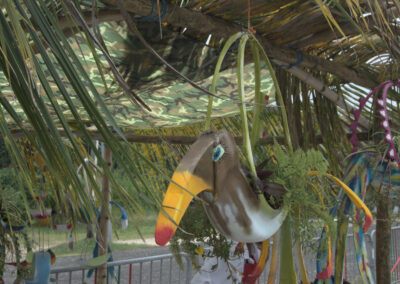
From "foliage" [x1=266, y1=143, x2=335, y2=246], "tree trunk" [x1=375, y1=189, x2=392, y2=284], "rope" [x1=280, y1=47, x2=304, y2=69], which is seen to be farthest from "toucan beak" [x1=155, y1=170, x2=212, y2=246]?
"tree trunk" [x1=375, y1=189, x2=392, y2=284]

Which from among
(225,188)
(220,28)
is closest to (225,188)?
(225,188)

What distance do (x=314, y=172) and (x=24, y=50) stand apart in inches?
23.7

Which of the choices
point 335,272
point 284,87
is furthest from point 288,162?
point 284,87

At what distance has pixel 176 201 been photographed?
2.02 ft

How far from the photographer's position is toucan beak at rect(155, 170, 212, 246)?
23.0 inches

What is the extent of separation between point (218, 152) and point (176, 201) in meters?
0.13

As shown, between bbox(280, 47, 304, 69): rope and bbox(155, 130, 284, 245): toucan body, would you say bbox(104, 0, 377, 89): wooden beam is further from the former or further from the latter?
bbox(155, 130, 284, 245): toucan body

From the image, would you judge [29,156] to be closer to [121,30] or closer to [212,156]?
[121,30]

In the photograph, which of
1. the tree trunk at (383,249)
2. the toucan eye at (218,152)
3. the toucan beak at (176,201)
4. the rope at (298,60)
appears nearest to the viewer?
the toucan beak at (176,201)

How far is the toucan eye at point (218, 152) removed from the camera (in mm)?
706

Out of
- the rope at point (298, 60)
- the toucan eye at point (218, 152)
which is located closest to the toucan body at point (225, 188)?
the toucan eye at point (218, 152)

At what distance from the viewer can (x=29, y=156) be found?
2242 millimetres

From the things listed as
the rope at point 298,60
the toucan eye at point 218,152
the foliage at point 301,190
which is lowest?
the foliage at point 301,190

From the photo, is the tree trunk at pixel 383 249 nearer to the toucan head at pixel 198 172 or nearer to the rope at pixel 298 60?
the rope at pixel 298 60
